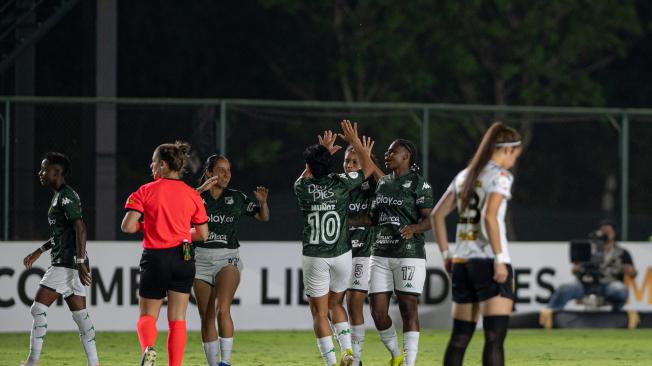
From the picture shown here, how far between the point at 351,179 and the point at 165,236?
1773 millimetres

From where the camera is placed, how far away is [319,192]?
1280 centimetres

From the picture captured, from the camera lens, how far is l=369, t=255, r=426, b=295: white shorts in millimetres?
13141

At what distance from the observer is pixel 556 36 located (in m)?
45.8

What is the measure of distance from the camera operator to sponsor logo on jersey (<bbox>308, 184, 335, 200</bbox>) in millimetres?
7907

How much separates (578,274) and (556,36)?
26638 millimetres

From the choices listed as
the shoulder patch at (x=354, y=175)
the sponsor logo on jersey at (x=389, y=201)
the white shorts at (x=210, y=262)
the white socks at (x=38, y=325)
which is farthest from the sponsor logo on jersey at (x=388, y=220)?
the white socks at (x=38, y=325)

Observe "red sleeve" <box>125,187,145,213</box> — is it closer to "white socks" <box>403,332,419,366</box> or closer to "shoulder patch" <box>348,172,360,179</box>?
"shoulder patch" <box>348,172,360,179</box>

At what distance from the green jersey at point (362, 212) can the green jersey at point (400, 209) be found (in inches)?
21.4

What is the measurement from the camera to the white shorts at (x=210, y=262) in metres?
13.2

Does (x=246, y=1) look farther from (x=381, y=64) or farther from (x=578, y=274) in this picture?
(x=578, y=274)

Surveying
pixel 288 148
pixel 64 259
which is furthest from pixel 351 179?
pixel 288 148

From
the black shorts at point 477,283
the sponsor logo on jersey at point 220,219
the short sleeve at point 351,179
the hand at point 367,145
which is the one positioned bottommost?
the black shorts at point 477,283

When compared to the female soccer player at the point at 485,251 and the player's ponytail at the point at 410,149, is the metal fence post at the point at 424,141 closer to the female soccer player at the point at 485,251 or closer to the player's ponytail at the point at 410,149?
the player's ponytail at the point at 410,149

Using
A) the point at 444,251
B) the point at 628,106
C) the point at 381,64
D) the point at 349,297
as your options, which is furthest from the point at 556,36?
the point at 444,251
